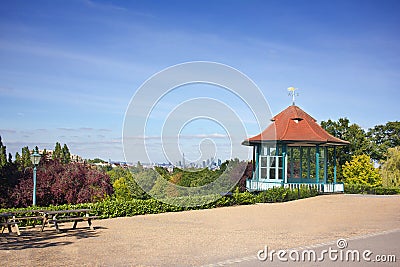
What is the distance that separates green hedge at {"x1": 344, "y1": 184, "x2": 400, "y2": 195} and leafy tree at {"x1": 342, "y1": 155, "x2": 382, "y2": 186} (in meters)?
2.39

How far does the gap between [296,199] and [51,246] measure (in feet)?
46.1

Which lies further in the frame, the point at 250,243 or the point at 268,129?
the point at 268,129

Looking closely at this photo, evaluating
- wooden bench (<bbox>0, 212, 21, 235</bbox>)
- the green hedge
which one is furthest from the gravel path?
the green hedge

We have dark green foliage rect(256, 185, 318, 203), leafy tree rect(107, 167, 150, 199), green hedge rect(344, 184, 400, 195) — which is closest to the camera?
leafy tree rect(107, 167, 150, 199)

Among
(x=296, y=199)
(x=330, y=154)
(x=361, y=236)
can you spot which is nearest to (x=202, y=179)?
(x=296, y=199)

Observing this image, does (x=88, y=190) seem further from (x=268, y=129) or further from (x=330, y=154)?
(x=330, y=154)

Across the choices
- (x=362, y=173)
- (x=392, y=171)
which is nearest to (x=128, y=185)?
(x=362, y=173)

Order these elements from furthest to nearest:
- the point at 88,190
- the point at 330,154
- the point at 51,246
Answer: the point at 330,154 < the point at 88,190 < the point at 51,246

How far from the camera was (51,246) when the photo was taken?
30.0 feet

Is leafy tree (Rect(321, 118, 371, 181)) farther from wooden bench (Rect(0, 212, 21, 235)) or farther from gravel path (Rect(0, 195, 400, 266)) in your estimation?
wooden bench (Rect(0, 212, 21, 235))

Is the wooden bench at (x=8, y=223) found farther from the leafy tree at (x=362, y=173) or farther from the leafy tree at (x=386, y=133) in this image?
the leafy tree at (x=386, y=133)

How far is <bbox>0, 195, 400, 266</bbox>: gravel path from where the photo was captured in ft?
26.1

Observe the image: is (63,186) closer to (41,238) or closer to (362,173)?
(41,238)

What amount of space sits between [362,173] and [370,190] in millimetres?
3181
